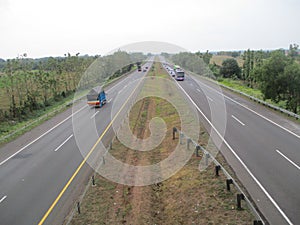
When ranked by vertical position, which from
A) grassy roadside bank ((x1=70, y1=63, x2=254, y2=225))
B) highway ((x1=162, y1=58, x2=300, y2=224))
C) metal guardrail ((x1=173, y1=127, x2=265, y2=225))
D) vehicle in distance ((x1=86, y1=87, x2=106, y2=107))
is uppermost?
vehicle in distance ((x1=86, y1=87, x2=106, y2=107))

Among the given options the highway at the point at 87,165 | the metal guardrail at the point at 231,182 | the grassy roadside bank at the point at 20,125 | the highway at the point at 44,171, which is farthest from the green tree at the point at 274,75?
the grassy roadside bank at the point at 20,125

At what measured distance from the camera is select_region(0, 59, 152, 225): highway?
12883 millimetres

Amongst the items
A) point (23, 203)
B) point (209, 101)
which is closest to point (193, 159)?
point (23, 203)

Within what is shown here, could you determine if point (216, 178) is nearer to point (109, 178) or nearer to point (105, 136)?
point (109, 178)

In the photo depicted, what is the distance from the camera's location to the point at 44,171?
690 inches

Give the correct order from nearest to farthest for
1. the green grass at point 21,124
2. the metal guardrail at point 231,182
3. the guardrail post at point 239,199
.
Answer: the metal guardrail at point 231,182 < the guardrail post at point 239,199 < the green grass at point 21,124

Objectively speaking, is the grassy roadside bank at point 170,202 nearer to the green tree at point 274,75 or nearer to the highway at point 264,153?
the highway at point 264,153

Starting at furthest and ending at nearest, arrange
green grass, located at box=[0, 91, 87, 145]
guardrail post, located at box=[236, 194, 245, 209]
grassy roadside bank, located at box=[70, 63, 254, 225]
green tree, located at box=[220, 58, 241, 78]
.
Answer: green tree, located at box=[220, 58, 241, 78] < green grass, located at box=[0, 91, 87, 145] < grassy roadside bank, located at box=[70, 63, 254, 225] < guardrail post, located at box=[236, 194, 245, 209]

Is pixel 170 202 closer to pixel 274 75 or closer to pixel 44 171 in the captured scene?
pixel 44 171

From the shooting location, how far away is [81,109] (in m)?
38.6

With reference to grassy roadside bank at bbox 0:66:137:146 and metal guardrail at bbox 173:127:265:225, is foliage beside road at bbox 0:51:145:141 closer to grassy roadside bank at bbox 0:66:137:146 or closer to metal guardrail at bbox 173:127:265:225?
grassy roadside bank at bbox 0:66:137:146

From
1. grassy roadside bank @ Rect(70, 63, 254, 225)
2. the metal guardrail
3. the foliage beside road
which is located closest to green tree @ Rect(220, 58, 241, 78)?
the foliage beside road

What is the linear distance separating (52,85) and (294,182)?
1724 inches

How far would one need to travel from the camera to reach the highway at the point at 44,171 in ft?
42.3
